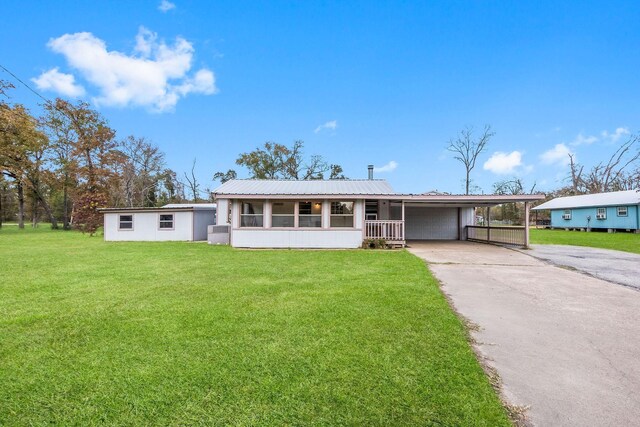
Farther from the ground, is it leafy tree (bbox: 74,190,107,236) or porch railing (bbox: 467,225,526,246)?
leafy tree (bbox: 74,190,107,236)

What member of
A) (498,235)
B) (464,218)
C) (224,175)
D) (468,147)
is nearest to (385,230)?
(498,235)

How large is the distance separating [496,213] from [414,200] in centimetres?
Result: 4104

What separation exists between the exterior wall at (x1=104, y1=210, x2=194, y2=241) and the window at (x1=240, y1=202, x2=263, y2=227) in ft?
19.6

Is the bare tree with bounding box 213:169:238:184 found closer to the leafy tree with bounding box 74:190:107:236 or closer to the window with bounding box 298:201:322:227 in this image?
the leafy tree with bounding box 74:190:107:236

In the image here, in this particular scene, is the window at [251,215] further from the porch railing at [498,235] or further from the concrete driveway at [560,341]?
the porch railing at [498,235]

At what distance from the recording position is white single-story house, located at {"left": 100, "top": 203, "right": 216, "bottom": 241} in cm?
1725

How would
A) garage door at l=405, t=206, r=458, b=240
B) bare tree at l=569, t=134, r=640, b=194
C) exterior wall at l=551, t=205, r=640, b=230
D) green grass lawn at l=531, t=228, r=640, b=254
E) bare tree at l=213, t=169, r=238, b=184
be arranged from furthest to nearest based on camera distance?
bare tree at l=213, t=169, r=238, b=184 < bare tree at l=569, t=134, r=640, b=194 < exterior wall at l=551, t=205, r=640, b=230 < garage door at l=405, t=206, r=458, b=240 < green grass lawn at l=531, t=228, r=640, b=254

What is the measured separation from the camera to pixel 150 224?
683 inches

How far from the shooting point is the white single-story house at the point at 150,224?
17.2 meters

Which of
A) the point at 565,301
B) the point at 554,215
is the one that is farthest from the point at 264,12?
the point at 554,215

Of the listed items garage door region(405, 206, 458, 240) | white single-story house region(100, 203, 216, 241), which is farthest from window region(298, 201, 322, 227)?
white single-story house region(100, 203, 216, 241)

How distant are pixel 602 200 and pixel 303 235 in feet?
92.7

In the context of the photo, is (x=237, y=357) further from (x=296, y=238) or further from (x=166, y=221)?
(x=166, y=221)

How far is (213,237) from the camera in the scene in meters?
15.0
